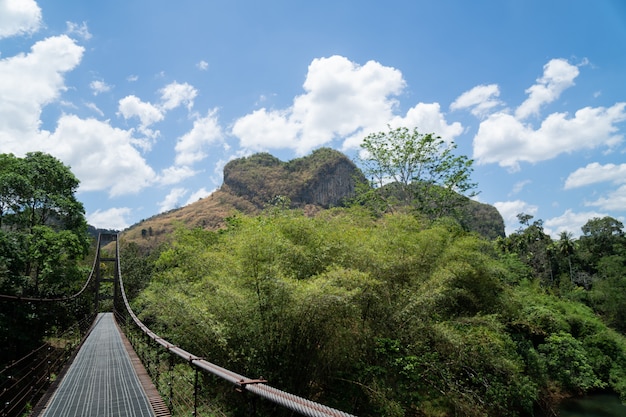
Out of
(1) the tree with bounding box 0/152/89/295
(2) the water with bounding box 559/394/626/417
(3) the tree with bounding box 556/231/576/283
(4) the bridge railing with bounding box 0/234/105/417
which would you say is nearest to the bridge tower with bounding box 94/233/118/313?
(1) the tree with bounding box 0/152/89/295

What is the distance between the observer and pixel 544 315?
11.6 meters

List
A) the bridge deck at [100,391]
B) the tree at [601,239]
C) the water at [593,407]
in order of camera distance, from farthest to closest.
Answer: the tree at [601,239] → the water at [593,407] → the bridge deck at [100,391]

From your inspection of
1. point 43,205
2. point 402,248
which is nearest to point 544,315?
point 402,248

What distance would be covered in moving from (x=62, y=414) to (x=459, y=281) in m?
7.41

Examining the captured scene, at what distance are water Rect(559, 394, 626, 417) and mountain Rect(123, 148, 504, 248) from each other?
2216 inches

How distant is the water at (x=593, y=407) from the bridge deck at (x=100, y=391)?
43.5 ft

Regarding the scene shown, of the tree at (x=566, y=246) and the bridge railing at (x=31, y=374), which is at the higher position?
the tree at (x=566, y=246)

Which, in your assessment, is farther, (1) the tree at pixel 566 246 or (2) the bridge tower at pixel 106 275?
(1) the tree at pixel 566 246

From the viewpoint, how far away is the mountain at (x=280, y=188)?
73125 millimetres

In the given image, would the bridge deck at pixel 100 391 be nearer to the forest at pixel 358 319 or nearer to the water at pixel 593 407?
the forest at pixel 358 319

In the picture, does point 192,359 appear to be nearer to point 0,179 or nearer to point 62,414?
point 62,414

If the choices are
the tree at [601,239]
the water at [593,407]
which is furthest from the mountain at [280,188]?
the water at [593,407]

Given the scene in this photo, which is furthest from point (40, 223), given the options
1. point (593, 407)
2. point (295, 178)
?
point (295, 178)

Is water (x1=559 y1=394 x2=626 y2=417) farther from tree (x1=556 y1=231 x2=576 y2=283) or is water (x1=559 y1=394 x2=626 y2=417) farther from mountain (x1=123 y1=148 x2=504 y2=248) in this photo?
mountain (x1=123 y1=148 x2=504 y2=248)
